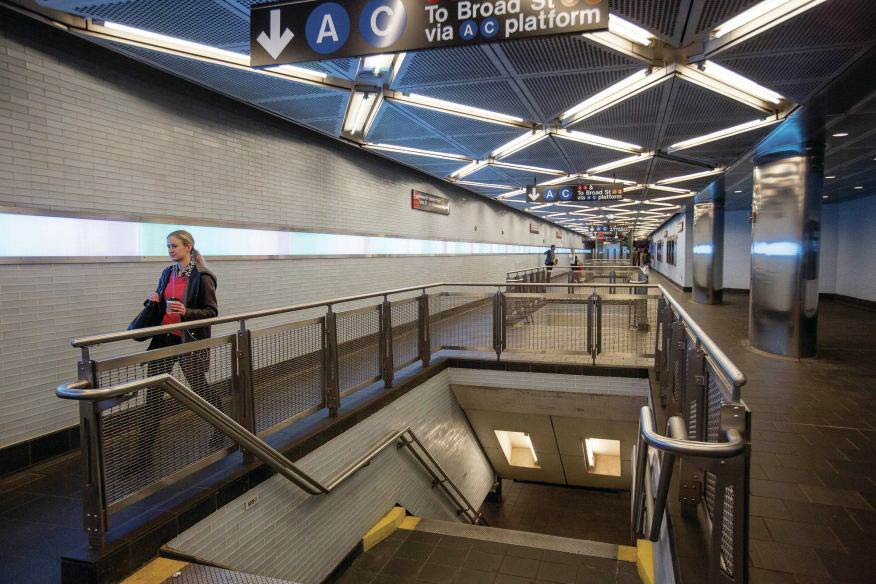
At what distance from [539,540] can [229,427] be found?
334 centimetres

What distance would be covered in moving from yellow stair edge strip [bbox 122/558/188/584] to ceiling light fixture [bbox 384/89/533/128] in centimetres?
479

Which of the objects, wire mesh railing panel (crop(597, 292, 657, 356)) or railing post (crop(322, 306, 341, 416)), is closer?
railing post (crop(322, 306, 341, 416))

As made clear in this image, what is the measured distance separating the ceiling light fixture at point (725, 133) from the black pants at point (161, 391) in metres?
6.97

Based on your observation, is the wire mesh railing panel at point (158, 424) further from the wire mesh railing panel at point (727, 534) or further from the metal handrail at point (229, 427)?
the wire mesh railing panel at point (727, 534)

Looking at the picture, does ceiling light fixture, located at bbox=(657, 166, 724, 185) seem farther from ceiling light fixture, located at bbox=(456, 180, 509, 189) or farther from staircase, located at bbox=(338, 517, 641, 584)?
staircase, located at bbox=(338, 517, 641, 584)

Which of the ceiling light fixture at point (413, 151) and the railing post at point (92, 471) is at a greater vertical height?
the ceiling light fixture at point (413, 151)

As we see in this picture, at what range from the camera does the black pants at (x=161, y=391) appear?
2.96 metres

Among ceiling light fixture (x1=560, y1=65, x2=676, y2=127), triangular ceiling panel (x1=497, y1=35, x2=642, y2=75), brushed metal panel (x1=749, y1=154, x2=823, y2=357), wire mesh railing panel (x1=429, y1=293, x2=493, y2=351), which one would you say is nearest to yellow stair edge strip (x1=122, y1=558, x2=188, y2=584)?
triangular ceiling panel (x1=497, y1=35, x2=642, y2=75)

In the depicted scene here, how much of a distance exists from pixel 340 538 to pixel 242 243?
3.77 meters

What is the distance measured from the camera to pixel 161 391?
3.05 m

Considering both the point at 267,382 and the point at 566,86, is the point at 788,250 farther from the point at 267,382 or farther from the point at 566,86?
the point at 267,382

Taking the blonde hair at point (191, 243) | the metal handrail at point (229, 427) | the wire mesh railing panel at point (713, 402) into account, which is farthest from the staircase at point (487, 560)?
the blonde hair at point (191, 243)

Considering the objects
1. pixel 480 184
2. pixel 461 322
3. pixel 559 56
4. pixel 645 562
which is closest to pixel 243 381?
pixel 645 562

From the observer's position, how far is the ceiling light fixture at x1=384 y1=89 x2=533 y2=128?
5.78 meters
